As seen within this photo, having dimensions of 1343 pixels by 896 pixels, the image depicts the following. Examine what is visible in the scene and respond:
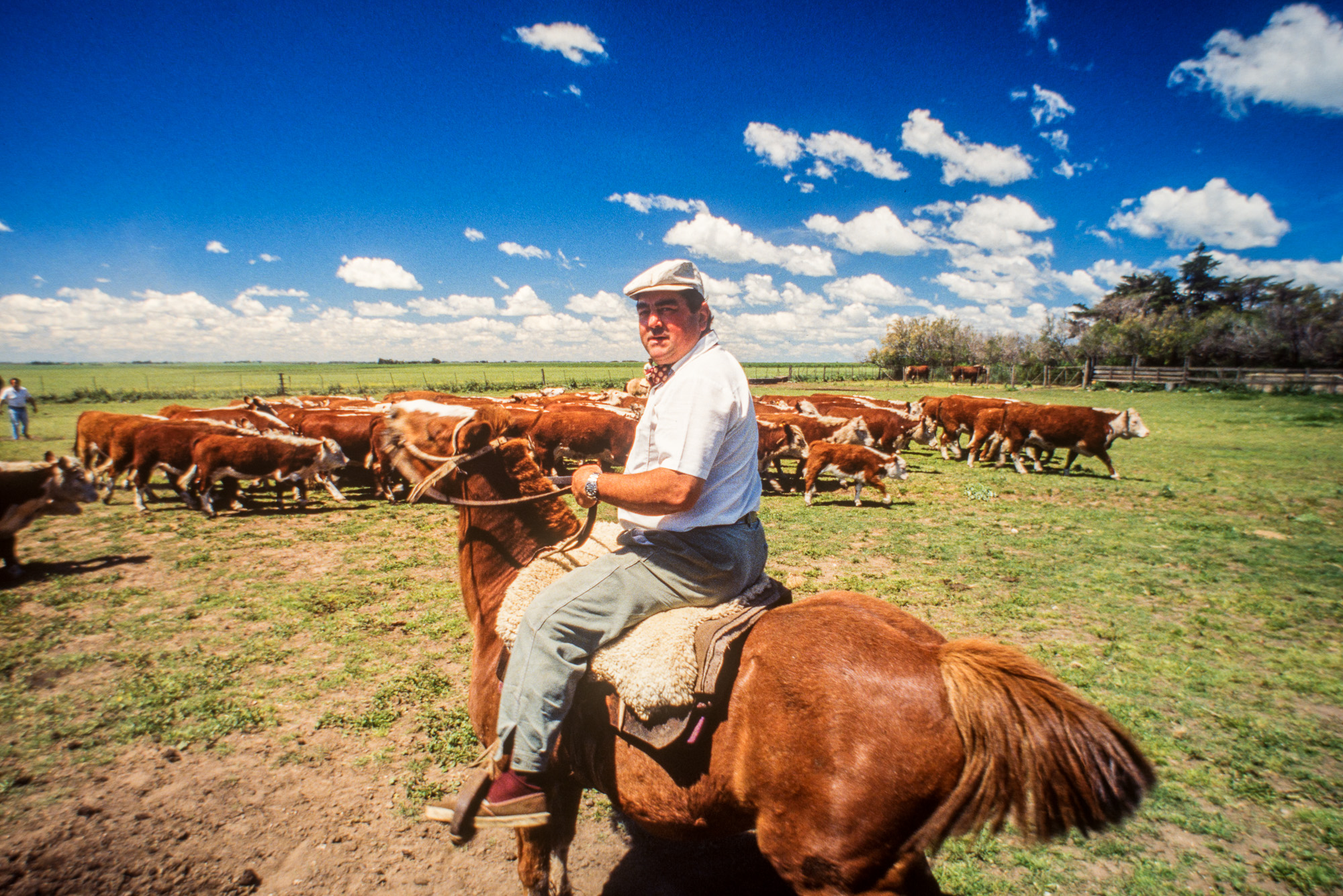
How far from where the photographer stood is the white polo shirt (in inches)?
76.7

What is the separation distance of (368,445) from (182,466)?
3487 mm

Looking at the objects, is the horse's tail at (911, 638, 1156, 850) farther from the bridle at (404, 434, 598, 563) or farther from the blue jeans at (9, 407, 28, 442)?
the blue jeans at (9, 407, 28, 442)

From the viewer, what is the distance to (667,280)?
218cm

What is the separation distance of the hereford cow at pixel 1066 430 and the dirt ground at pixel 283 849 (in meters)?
15.2

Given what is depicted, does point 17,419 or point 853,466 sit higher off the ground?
point 17,419

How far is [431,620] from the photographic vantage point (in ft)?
19.6

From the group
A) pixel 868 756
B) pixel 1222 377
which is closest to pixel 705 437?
pixel 868 756

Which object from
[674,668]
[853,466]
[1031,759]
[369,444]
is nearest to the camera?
[1031,759]

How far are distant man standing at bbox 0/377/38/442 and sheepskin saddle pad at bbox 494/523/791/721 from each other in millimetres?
26651

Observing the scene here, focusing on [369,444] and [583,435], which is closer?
[369,444]

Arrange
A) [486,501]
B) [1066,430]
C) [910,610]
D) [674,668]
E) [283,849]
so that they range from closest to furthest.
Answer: [674,668], [486,501], [283,849], [910,610], [1066,430]

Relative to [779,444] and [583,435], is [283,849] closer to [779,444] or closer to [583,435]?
[583,435]

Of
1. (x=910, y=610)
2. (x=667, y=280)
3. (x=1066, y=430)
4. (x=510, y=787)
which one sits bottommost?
(x=910, y=610)

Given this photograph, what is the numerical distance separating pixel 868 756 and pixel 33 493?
11.4 meters
